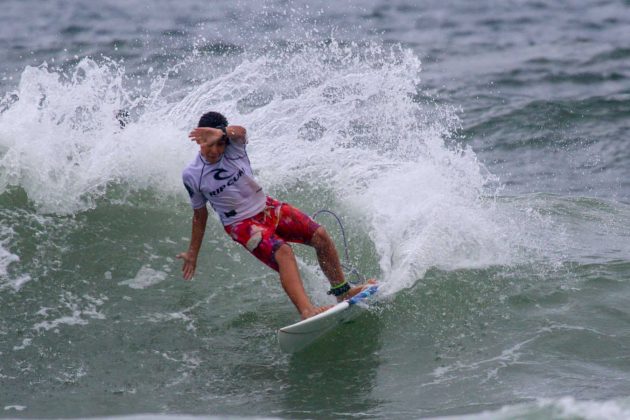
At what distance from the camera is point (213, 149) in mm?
7457

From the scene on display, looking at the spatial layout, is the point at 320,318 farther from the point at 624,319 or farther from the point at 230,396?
the point at 624,319

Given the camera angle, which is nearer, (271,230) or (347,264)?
(271,230)

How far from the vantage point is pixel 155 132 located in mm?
10242

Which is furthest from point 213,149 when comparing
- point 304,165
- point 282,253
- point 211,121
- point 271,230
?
point 304,165

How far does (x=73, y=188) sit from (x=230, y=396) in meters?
3.45

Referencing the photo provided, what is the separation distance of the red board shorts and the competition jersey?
0.23 feet

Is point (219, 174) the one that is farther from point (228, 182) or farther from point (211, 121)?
point (211, 121)

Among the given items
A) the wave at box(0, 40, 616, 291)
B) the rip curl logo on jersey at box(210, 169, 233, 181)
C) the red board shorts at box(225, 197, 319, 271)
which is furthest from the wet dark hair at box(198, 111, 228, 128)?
the wave at box(0, 40, 616, 291)

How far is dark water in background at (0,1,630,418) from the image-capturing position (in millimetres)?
7191

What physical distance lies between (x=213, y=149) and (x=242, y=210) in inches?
22.0

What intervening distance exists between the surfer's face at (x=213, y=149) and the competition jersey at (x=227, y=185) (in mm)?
49

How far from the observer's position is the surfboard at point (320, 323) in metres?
7.48

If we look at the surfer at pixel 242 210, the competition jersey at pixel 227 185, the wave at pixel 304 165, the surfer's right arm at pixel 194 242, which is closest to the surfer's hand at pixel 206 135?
the surfer at pixel 242 210

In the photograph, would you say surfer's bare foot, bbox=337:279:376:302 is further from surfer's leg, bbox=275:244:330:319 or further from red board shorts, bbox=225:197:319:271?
red board shorts, bbox=225:197:319:271
